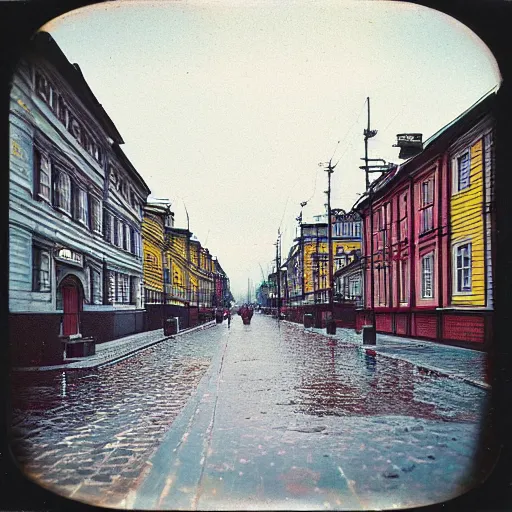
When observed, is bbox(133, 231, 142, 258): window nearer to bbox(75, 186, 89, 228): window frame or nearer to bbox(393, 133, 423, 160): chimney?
bbox(75, 186, 89, 228): window frame

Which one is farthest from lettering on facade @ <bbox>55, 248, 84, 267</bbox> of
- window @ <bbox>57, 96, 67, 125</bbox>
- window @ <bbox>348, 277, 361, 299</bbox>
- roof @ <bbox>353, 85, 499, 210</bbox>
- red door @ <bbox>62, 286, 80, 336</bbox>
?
window @ <bbox>348, 277, 361, 299</bbox>

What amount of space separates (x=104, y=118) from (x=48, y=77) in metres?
0.96

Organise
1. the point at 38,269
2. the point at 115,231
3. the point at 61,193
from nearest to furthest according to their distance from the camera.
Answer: the point at 38,269 < the point at 61,193 < the point at 115,231

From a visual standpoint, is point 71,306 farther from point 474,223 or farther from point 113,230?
point 474,223

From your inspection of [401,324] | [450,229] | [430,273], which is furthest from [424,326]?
[450,229]

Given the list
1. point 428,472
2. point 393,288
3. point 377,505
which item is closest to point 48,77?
point 377,505

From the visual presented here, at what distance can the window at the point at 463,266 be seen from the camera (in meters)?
5.41

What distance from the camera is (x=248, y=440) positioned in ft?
17.3

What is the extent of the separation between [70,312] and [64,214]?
1280 millimetres

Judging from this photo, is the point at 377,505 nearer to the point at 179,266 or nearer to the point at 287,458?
the point at 287,458

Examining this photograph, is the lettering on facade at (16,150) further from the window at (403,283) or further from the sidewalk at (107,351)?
the window at (403,283)

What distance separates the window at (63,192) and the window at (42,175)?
1.08ft

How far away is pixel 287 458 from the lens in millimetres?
4625

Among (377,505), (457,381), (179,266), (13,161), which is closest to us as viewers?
(377,505)
